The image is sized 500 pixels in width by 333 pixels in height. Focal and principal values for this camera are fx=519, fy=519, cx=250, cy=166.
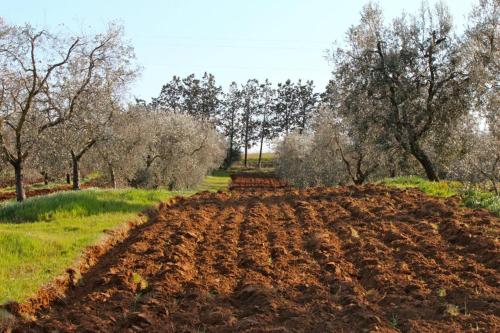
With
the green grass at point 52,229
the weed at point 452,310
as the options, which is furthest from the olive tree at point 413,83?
the weed at point 452,310

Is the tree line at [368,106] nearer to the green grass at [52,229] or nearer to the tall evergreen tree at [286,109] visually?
the green grass at [52,229]

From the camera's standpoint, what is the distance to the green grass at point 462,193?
15.8 m

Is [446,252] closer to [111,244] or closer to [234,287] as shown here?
[234,287]

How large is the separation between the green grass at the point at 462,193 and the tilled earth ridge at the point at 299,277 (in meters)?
0.96

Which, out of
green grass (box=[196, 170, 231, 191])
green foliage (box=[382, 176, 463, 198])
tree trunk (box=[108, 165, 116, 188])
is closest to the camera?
green foliage (box=[382, 176, 463, 198])

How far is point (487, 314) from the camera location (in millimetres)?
6957

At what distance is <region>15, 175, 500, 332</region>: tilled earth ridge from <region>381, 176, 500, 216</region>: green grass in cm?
96

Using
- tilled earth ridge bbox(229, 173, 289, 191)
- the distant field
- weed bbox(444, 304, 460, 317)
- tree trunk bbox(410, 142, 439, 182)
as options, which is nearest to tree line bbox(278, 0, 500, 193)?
tree trunk bbox(410, 142, 439, 182)

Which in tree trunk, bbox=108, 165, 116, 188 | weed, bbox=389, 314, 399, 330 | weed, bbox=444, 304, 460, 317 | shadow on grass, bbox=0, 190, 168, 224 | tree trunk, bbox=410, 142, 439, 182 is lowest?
weed, bbox=389, 314, 399, 330

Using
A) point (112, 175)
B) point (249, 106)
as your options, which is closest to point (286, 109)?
point (249, 106)

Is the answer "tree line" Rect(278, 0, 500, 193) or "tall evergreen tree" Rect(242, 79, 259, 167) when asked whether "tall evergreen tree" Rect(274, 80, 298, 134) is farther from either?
"tree line" Rect(278, 0, 500, 193)

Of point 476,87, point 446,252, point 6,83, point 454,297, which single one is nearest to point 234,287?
point 454,297

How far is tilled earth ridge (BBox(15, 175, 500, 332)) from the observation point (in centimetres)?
695

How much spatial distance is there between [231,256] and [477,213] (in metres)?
7.64
